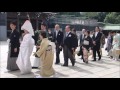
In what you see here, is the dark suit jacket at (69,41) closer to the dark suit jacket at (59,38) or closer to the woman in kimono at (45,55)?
the dark suit jacket at (59,38)

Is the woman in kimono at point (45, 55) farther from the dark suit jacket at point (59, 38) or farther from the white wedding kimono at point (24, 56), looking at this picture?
the dark suit jacket at point (59, 38)

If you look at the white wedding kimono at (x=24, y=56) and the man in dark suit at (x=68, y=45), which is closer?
the white wedding kimono at (x=24, y=56)

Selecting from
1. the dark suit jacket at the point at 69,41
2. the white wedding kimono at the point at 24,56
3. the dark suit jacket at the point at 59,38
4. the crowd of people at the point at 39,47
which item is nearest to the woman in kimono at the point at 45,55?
the crowd of people at the point at 39,47

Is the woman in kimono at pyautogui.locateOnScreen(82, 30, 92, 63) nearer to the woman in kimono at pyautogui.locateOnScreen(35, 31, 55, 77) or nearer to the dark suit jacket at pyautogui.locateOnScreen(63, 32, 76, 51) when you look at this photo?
the dark suit jacket at pyautogui.locateOnScreen(63, 32, 76, 51)

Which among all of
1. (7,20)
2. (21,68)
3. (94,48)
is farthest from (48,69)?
(7,20)

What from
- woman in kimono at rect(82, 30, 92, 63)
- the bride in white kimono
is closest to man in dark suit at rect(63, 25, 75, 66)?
woman in kimono at rect(82, 30, 92, 63)

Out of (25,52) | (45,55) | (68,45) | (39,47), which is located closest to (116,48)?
(68,45)

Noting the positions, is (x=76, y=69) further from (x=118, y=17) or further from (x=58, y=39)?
(x=118, y=17)


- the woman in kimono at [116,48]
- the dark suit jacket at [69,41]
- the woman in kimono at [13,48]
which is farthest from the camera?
the woman in kimono at [116,48]

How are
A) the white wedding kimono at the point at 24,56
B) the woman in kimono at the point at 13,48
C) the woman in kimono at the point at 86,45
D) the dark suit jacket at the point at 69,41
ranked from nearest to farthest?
the white wedding kimono at the point at 24,56 → the woman in kimono at the point at 13,48 → the dark suit jacket at the point at 69,41 → the woman in kimono at the point at 86,45

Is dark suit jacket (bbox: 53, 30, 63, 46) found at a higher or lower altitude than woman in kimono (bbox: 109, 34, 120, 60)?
higher

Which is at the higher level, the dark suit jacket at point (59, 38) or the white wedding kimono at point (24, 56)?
the dark suit jacket at point (59, 38)
